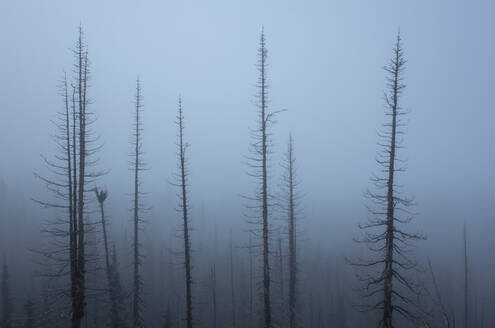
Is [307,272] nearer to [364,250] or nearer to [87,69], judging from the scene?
Answer: [364,250]

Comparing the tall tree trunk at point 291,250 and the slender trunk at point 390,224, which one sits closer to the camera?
the slender trunk at point 390,224

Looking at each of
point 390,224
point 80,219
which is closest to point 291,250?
point 390,224

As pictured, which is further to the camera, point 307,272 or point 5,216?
point 5,216

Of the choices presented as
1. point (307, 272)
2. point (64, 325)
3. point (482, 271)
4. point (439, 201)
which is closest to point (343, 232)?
point (482, 271)

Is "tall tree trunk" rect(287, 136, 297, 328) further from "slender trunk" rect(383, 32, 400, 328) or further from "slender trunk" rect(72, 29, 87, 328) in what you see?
"slender trunk" rect(72, 29, 87, 328)

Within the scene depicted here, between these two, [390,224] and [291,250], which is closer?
[390,224]

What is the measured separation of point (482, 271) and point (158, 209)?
128157mm

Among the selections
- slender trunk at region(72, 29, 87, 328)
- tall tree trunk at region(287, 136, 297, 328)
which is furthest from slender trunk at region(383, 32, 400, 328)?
slender trunk at region(72, 29, 87, 328)

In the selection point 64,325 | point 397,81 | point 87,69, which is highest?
point 87,69

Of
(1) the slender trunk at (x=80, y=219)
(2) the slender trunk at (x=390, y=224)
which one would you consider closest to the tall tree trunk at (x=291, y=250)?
(2) the slender trunk at (x=390, y=224)

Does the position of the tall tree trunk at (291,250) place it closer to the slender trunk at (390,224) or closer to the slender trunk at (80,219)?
the slender trunk at (390,224)

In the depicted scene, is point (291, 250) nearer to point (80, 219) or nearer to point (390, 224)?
point (390, 224)

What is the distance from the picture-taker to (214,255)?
308 feet

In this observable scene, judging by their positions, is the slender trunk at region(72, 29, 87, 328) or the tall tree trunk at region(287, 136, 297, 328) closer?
the slender trunk at region(72, 29, 87, 328)
